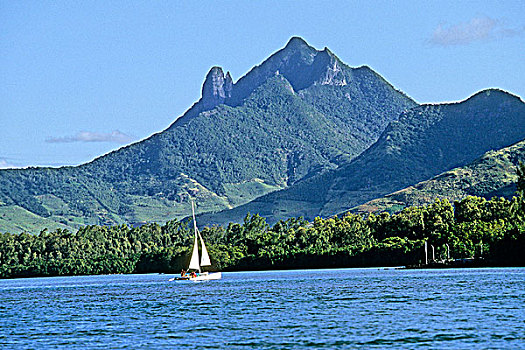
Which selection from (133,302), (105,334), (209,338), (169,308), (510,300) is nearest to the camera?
(209,338)

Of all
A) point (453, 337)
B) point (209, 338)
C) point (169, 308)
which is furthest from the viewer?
point (169, 308)

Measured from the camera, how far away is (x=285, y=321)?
84.1 m

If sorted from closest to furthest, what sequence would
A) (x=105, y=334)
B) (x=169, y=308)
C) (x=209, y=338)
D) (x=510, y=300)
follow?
(x=209, y=338)
(x=105, y=334)
(x=510, y=300)
(x=169, y=308)

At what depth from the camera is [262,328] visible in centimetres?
7794

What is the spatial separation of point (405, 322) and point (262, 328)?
1281cm

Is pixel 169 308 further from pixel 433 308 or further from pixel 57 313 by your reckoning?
pixel 433 308

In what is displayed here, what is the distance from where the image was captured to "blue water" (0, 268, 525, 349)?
6756 cm

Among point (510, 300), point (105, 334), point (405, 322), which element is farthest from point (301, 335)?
point (510, 300)

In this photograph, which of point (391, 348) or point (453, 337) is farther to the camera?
point (453, 337)

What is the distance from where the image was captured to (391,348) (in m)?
62.0

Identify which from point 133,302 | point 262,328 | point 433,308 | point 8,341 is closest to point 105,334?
point 8,341

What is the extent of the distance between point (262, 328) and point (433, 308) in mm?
23967

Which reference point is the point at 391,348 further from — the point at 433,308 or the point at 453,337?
the point at 433,308

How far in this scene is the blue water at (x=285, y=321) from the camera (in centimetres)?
6756
